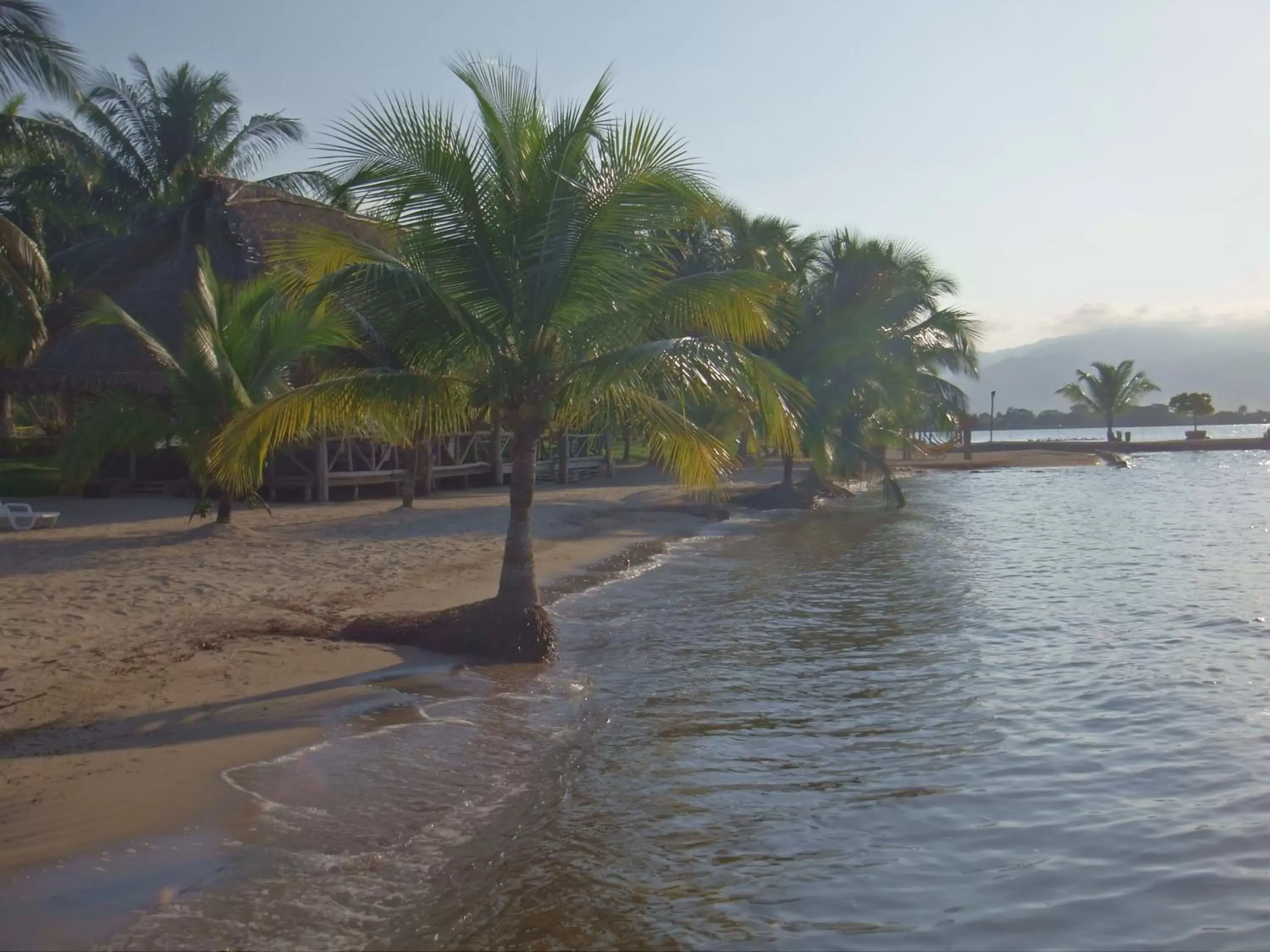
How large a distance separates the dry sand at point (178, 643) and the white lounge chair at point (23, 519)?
28 cm

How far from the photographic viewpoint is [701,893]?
16.4 ft

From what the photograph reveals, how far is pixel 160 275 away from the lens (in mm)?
21875

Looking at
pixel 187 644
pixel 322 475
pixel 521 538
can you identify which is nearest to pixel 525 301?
pixel 521 538

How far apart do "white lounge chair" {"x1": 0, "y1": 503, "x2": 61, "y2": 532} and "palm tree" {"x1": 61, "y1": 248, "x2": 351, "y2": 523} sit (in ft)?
3.20

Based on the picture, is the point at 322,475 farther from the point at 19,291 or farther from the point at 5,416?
the point at 5,416

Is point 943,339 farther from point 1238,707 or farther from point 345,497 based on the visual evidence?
point 1238,707

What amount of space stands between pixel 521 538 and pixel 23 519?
8908mm

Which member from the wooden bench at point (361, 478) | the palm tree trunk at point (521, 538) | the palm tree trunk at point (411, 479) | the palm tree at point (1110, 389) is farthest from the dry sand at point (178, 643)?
the palm tree at point (1110, 389)

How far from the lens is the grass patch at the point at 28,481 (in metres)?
19.5

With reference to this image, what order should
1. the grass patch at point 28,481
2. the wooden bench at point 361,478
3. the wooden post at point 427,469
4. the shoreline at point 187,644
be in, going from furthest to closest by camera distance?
the wooden post at point 427,469 < the wooden bench at point 361,478 < the grass patch at point 28,481 < the shoreline at point 187,644

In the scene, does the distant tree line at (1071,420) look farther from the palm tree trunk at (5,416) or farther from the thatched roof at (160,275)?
the palm tree trunk at (5,416)

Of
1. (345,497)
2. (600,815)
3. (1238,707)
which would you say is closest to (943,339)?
(345,497)

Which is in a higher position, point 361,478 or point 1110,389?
point 1110,389

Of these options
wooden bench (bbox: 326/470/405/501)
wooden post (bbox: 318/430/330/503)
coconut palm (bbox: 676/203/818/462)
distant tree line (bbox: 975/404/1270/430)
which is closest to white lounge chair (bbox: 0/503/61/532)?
wooden post (bbox: 318/430/330/503)
